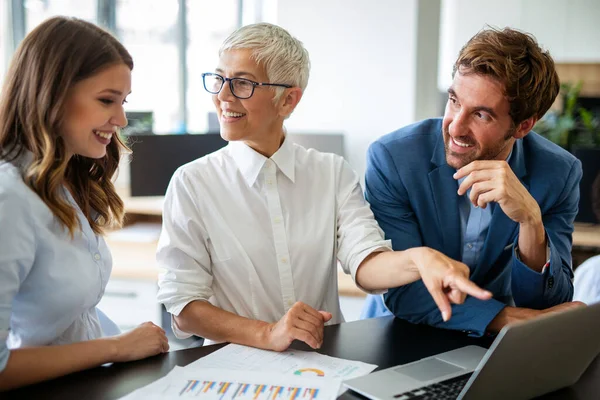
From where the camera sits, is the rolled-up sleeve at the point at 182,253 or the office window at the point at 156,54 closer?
the rolled-up sleeve at the point at 182,253

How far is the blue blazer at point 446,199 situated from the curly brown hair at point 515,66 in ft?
0.57

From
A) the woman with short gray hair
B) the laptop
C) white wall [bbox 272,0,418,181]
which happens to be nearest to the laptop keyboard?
the laptop

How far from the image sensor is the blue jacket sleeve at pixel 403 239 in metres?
1.50

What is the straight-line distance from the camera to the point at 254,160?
1687 millimetres

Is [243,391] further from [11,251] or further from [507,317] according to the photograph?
[507,317]

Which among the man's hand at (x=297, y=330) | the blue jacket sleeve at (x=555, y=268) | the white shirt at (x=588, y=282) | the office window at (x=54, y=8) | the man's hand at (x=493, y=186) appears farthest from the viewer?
the office window at (x=54, y=8)

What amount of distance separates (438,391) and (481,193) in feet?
1.77

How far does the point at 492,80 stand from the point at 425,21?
68.4 inches

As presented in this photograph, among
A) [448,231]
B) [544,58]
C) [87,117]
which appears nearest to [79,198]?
[87,117]

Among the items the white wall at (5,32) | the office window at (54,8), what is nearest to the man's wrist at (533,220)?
the office window at (54,8)

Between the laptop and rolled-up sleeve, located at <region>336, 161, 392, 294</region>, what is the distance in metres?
0.38

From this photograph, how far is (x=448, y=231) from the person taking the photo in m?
1.75

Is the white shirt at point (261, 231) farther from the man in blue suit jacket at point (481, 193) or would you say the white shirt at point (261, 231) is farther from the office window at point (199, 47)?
the office window at point (199, 47)

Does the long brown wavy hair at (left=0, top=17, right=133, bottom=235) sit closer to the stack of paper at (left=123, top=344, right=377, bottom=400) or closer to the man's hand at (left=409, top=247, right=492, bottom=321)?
the stack of paper at (left=123, top=344, right=377, bottom=400)
